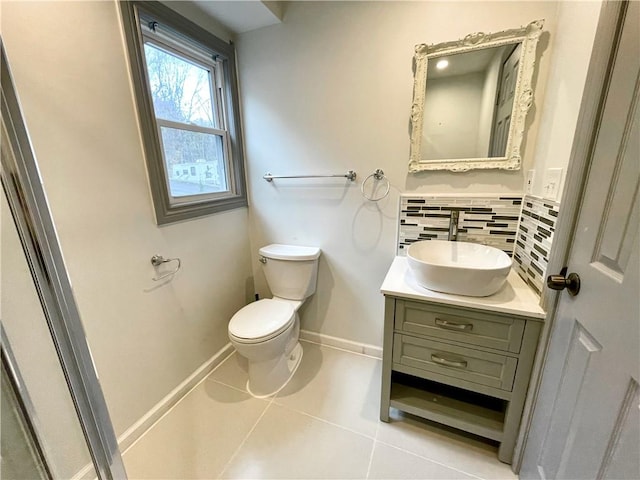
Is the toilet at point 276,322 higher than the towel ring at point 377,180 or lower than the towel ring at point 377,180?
lower

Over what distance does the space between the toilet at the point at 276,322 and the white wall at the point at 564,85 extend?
4.07 ft

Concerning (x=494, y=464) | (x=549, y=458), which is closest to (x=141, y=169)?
(x=549, y=458)

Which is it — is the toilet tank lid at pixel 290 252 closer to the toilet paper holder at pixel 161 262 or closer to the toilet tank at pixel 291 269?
the toilet tank at pixel 291 269

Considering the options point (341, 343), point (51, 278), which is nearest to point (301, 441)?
point (341, 343)

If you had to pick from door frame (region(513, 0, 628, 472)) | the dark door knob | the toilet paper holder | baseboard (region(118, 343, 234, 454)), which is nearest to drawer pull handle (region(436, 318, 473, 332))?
door frame (region(513, 0, 628, 472))

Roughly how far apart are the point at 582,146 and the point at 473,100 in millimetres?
707

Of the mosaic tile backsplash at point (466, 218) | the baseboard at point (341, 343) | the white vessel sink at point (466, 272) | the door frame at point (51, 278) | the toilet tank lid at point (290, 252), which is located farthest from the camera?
the baseboard at point (341, 343)

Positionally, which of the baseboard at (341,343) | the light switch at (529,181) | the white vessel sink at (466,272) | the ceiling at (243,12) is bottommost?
the baseboard at (341,343)

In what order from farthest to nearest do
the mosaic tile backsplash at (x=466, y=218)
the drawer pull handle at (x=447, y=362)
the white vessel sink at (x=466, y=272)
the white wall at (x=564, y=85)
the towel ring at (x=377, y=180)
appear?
1. the towel ring at (x=377, y=180)
2. the mosaic tile backsplash at (x=466, y=218)
3. the drawer pull handle at (x=447, y=362)
4. the white vessel sink at (x=466, y=272)
5. the white wall at (x=564, y=85)

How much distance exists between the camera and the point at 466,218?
1440 millimetres

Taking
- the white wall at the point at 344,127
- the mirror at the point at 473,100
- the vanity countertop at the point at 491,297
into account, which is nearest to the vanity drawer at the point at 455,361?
the vanity countertop at the point at 491,297

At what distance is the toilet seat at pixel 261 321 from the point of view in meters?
1.40

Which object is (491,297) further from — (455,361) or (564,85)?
(564,85)

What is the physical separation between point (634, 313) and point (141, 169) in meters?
1.71
